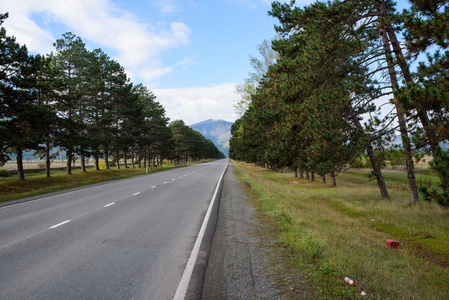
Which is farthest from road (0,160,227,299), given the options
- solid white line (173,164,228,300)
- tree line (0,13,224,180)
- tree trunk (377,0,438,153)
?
tree line (0,13,224,180)

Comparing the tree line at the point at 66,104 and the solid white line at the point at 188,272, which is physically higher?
the tree line at the point at 66,104

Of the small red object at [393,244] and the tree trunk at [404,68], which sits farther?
the tree trunk at [404,68]

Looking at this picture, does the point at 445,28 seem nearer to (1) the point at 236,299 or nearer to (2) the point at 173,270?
(1) the point at 236,299

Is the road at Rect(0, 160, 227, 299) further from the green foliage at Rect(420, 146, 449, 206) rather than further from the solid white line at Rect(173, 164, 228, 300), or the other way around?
the green foliage at Rect(420, 146, 449, 206)

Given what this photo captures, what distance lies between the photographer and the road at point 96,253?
12.1 ft

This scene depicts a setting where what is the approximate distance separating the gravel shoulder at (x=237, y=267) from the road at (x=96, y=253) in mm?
514

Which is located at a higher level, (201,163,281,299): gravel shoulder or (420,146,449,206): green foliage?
(420,146,449,206): green foliage

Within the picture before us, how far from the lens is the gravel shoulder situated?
355 centimetres

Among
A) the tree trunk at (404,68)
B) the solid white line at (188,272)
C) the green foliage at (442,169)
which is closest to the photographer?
the solid white line at (188,272)

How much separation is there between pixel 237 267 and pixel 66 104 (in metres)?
29.3

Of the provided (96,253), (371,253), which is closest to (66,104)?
(96,253)

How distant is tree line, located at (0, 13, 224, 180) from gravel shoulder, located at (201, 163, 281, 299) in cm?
1975

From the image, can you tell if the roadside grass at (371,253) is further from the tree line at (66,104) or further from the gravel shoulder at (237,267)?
the tree line at (66,104)

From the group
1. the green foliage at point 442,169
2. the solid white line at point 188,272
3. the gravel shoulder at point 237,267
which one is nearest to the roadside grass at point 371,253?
the gravel shoulder at point 237,267
